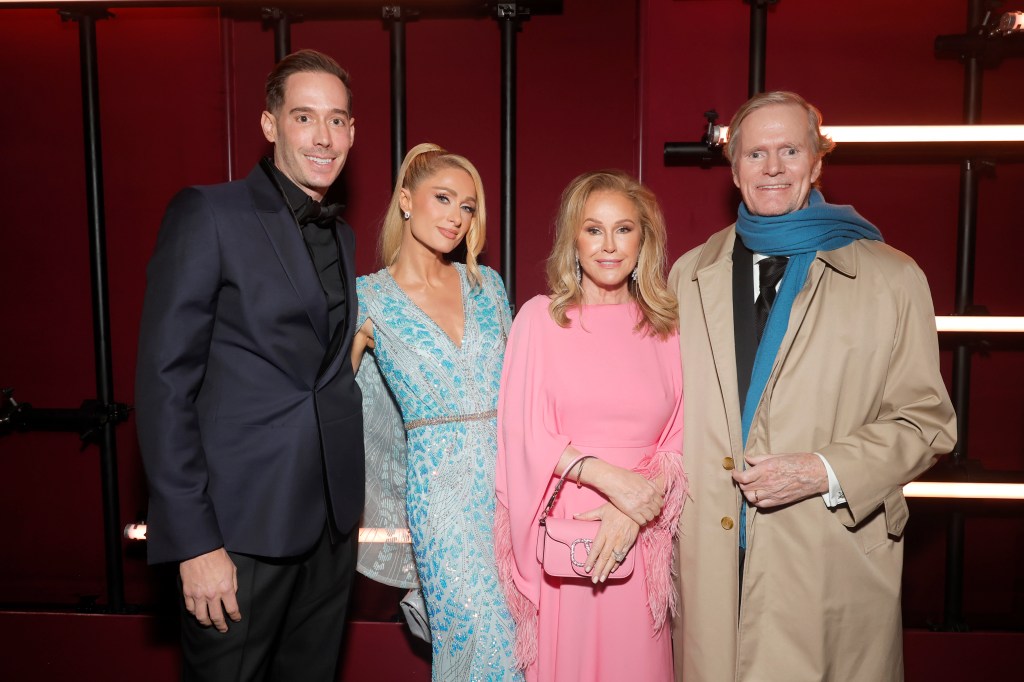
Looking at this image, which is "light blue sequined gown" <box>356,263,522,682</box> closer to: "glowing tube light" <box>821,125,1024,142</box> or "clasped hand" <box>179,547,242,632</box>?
"clasped hand" <box>179,547,242,632</box>

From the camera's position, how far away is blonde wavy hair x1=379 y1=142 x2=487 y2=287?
Result: 7.01 ft

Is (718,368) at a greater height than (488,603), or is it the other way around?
(718,368)

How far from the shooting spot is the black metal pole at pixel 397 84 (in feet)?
7.88

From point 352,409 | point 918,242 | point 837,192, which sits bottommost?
point 352,409

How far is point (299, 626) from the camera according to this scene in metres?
1.82

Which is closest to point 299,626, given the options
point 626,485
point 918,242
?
point 626,485

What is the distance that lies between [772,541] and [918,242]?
5.38 feet

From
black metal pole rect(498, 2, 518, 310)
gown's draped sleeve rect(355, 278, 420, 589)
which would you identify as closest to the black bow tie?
gown's draped sleeve rect(355, 278, 420, 589)

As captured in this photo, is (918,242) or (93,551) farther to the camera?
(93,551)

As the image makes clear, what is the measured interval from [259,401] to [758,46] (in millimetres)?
2097

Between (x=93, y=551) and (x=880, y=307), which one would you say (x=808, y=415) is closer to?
(x=880, y=307)

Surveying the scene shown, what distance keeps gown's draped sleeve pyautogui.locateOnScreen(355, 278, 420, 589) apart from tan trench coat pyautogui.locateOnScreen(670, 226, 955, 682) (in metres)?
1.01

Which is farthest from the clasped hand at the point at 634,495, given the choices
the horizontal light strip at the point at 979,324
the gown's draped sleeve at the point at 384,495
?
the horizontal light strip at the point at 979,324

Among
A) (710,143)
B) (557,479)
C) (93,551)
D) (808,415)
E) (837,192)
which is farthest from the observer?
(93,551)
